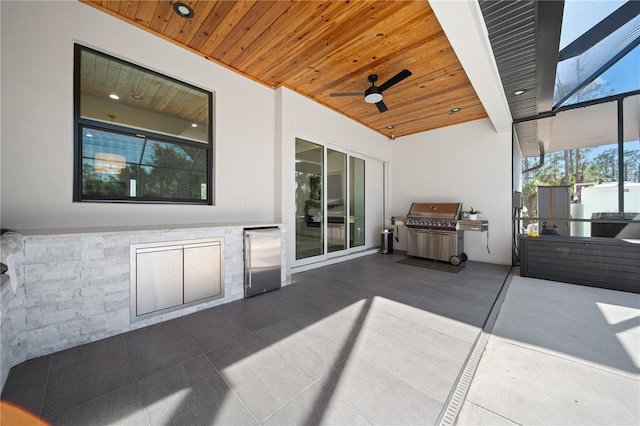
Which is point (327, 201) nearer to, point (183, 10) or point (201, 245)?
point (201, 245)

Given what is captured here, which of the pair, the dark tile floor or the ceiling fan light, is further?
the ceiling fan light

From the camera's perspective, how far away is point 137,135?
9.49 feet

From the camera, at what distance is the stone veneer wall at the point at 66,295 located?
1805 mm

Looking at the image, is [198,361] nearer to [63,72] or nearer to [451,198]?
[63,72]

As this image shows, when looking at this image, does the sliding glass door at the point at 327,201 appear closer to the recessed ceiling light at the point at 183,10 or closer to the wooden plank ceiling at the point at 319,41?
the wooden plank ceiling at the point at 319,41

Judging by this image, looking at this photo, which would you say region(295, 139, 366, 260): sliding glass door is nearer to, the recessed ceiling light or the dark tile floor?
the dark tile floor

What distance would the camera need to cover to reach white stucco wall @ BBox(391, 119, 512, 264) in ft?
16.9

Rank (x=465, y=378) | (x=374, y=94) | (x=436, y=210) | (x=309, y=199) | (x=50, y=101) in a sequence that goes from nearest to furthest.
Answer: (x=465, y=378) < (x=50, y=101) < (x=374, y=94) < (x=309, y=199) < (x=436, y=210)

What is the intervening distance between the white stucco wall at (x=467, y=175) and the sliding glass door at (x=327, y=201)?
1.45 metres

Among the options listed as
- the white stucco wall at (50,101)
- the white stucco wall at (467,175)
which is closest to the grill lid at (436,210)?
the white stucco wall at (467,175)

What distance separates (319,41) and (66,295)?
374 centimetres

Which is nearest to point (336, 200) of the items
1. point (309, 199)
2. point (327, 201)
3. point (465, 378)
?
point (327, 201)

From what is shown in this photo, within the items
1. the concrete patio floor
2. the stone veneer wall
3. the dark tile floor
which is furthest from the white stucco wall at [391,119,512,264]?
the stone veneer wall

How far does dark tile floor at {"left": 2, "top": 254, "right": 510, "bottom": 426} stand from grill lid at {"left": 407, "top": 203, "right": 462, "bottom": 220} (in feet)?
8.85
